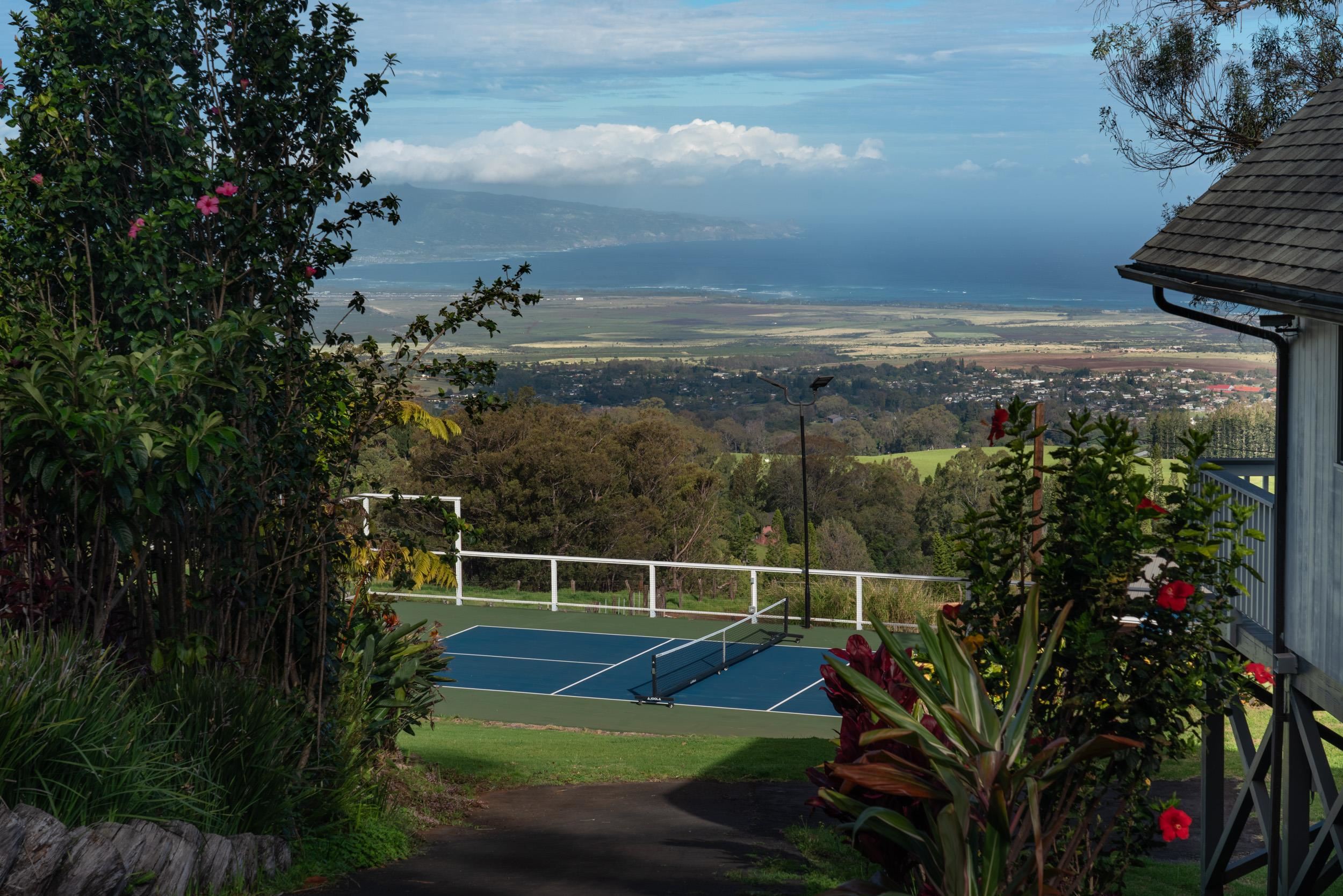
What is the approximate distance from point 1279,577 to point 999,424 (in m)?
2.85

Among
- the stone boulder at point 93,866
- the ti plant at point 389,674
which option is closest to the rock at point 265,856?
the stone boulder at point 93,866

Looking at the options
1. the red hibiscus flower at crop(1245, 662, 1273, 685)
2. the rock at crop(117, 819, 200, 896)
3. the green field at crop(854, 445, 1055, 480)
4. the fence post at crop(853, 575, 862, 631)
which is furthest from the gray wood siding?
the green field at crop(854, 445, 1055, 480)

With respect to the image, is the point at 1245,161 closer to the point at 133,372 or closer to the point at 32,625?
the point at 133,372

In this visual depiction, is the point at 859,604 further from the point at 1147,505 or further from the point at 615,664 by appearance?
the point at 1147,505

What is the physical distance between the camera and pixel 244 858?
6.04m

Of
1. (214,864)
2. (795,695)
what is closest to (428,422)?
(795,695)

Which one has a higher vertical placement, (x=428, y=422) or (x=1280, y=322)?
(x=1280, y=322)

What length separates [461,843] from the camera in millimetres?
7984

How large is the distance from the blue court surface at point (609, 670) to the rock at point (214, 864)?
10310 millimetres

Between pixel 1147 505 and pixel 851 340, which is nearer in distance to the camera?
pixel 1147 505

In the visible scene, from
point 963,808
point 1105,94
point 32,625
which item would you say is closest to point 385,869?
point 32,625

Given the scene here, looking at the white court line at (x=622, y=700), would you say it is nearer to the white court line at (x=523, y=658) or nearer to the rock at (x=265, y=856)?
the white court line at (x=523, y=658)

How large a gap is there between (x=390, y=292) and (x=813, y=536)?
129m

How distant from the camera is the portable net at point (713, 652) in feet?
60.2
